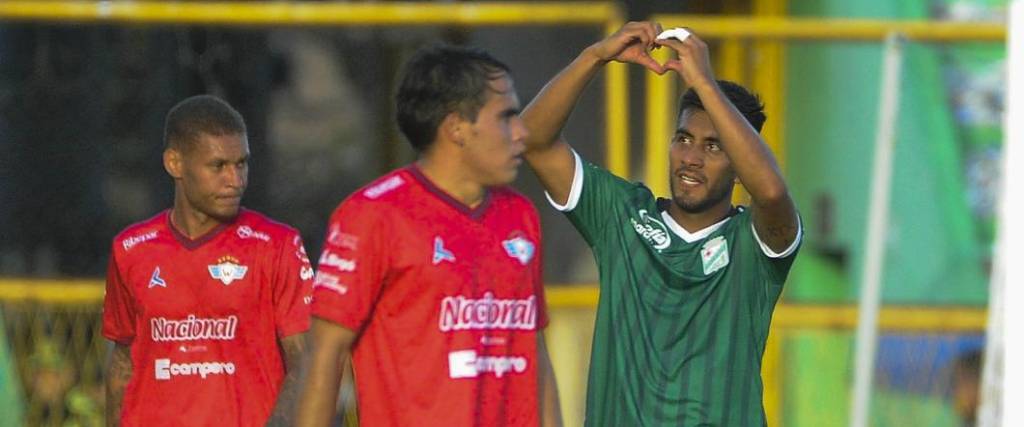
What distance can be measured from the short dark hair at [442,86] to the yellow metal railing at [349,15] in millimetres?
4331

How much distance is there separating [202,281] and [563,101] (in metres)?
1.43

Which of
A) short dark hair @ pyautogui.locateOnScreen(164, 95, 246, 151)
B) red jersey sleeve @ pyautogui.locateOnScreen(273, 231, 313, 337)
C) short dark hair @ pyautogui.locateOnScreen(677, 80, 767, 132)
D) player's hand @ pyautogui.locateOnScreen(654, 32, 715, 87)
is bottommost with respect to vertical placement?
red jersey sleeve @ pyautogui.locateOnScreen(273, 231, 313, 337)

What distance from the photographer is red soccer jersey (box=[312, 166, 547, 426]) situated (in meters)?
4.97

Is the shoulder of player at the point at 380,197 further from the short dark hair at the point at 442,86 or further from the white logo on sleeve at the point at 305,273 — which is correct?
the white logo on sleeve at the point at 305,273

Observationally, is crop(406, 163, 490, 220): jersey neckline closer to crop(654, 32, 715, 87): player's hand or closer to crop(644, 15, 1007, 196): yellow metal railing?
crop(654, 32, 715, 87): player's hand

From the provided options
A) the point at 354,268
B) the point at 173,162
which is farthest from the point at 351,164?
the point at 354,268

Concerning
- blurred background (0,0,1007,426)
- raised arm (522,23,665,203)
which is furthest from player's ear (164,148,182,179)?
blurred background (0,0,1007,426)

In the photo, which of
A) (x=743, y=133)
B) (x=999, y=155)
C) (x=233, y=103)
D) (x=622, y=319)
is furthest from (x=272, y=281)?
(x=999, y=155)

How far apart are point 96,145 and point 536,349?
16.5ft

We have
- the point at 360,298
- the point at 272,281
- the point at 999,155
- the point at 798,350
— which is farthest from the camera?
the point at 999,155

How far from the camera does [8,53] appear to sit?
957 cm

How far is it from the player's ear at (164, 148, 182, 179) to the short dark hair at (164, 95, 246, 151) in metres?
0.02

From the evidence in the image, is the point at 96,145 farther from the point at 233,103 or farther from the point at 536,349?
the point at 536,349

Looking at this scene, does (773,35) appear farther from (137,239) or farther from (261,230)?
(137,239)
